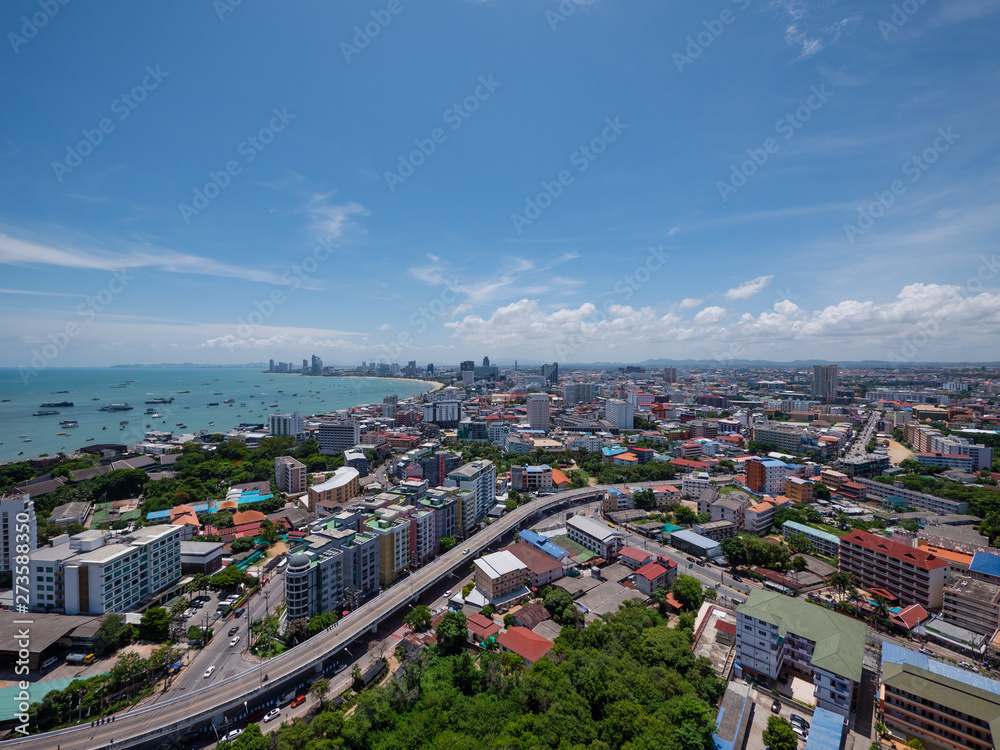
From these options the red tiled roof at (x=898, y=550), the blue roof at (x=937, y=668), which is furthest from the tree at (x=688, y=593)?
the red tiled roof at (x=898, y=550)

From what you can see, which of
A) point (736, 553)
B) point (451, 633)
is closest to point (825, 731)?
point (736, 553)

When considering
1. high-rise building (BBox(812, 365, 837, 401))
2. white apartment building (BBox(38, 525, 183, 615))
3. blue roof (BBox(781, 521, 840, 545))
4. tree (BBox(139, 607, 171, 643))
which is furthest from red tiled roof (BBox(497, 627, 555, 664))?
high-rise building (BBox(812, 365, 837, 401))

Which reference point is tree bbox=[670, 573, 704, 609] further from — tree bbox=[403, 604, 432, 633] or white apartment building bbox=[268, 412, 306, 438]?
white apartment building bbox=[268, 412, 306, 438]

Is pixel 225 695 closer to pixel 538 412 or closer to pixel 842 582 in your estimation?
pixel 842 582

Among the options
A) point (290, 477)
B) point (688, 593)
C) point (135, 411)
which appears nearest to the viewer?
point (688, 593)

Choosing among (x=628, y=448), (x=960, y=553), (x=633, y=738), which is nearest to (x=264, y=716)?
(x=633, y=738)

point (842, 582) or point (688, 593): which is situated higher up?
point (842, 582)

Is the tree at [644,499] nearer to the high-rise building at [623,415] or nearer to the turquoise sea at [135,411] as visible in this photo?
the high-rise building at [623,415]

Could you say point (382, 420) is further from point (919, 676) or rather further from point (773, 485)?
point (919, 676)
